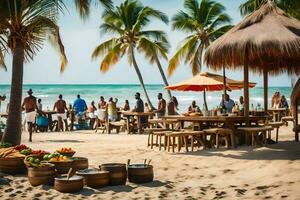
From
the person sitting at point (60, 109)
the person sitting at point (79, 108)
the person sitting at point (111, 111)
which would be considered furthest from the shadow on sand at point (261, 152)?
the person sitting at point (79, 108)

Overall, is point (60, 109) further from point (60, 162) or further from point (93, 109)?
point (60, 162)

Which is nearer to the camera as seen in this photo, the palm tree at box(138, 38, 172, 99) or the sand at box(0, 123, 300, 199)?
the sand at box(0, 123, 300, 199)

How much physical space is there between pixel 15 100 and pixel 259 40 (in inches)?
229

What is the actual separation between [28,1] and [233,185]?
21.9 ft

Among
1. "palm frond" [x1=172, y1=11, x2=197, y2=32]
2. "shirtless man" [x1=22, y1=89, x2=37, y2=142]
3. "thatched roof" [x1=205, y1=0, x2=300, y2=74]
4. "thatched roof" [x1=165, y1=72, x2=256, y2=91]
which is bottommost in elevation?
"shirtless man" [x1=22, y1=89, x2=37, y2=142]

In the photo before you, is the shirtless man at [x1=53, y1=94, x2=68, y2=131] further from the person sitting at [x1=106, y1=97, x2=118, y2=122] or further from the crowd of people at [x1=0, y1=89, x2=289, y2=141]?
the person sitting at [x1=106, y1=97, x2=118, y2=122]

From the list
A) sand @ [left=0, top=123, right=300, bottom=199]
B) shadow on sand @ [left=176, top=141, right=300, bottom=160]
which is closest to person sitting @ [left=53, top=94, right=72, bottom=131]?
sand @ [left=0, top=123, right=300, bottom=199]

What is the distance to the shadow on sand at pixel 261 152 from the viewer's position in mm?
9530

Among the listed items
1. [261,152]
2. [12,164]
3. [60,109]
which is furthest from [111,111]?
[12,164]

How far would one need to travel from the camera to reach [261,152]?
33.4 ft

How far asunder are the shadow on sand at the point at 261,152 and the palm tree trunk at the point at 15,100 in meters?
3.99

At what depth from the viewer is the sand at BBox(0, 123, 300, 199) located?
6930 millimetres

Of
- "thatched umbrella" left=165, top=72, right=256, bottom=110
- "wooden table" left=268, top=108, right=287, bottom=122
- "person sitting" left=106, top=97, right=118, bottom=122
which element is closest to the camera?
"thatched umbrella" left=165, top=72, right=256, bottom=110

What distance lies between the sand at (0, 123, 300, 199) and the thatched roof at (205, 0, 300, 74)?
216cm
